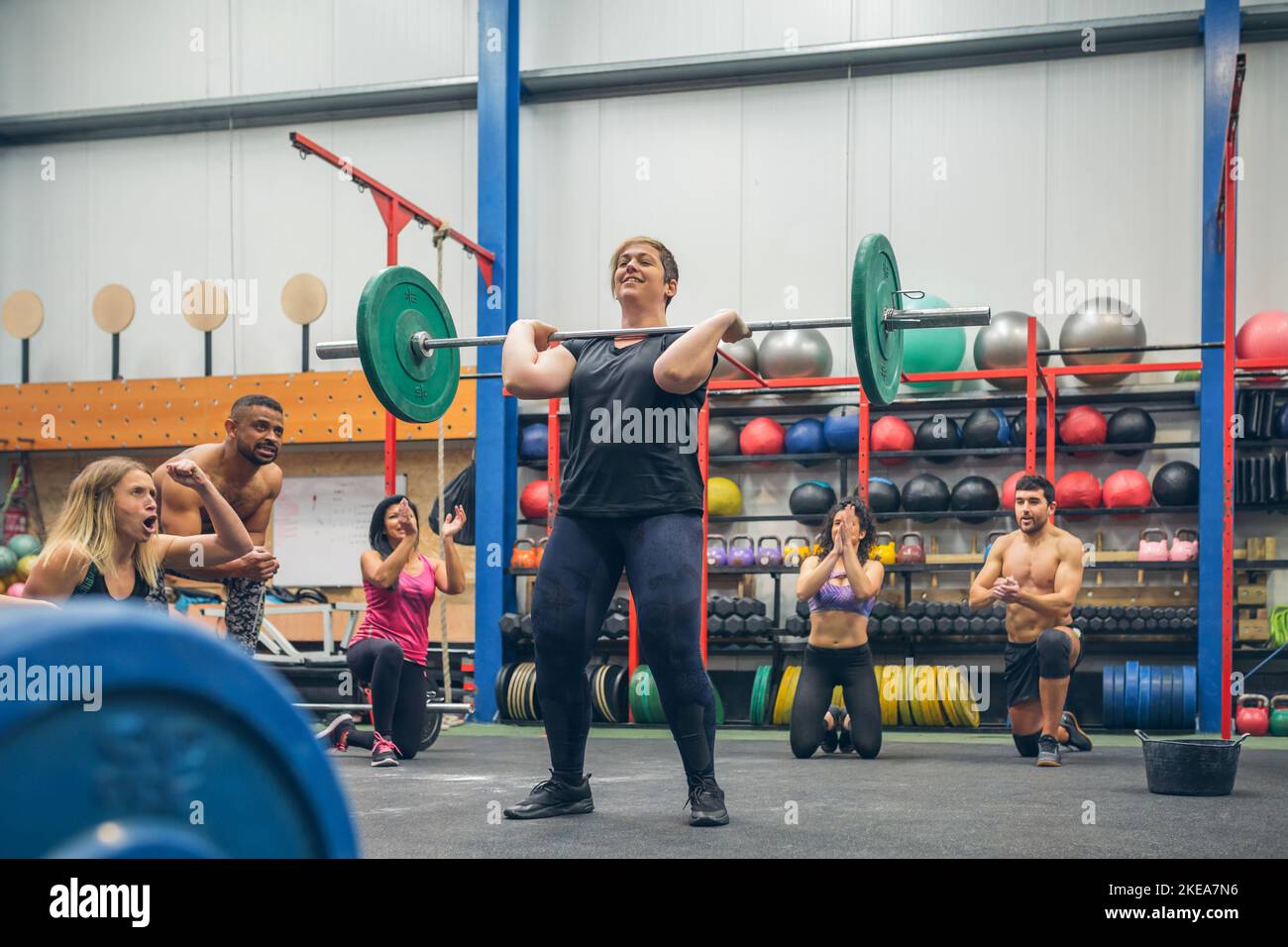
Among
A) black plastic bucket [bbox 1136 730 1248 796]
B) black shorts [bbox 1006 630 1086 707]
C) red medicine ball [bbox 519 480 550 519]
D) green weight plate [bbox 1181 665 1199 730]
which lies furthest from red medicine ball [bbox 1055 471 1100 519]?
black plastic bucket [bbox 1136 730 1248 796]

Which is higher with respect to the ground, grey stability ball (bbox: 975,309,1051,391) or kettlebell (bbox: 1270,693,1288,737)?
grey stability ball (bbox: 975,309,1051,391)

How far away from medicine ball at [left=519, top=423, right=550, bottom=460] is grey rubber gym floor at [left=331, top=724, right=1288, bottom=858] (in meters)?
2.57

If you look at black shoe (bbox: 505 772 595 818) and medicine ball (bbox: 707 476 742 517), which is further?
medicine ball (bbox: 707 476 742 517)

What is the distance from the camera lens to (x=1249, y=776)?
4.32 metres

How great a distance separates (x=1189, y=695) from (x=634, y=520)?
445 cm

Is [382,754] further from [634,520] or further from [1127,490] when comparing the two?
[1127,490]

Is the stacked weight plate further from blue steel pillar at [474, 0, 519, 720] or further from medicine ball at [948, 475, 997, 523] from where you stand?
blue steel pillar at [474, 0, 519, 720]

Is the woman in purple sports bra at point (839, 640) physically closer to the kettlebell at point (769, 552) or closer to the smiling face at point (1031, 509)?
the smiling face at point (1031, 509)

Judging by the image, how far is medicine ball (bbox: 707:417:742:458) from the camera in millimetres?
7656

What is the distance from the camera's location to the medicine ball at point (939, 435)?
725cm

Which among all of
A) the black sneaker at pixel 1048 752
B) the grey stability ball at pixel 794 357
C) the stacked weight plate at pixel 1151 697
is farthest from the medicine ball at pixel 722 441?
the black sneaker at pixel 1048 752

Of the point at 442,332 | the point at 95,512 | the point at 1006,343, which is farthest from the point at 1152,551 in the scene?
the point at 95,512

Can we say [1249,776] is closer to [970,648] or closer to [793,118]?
[970,648]
